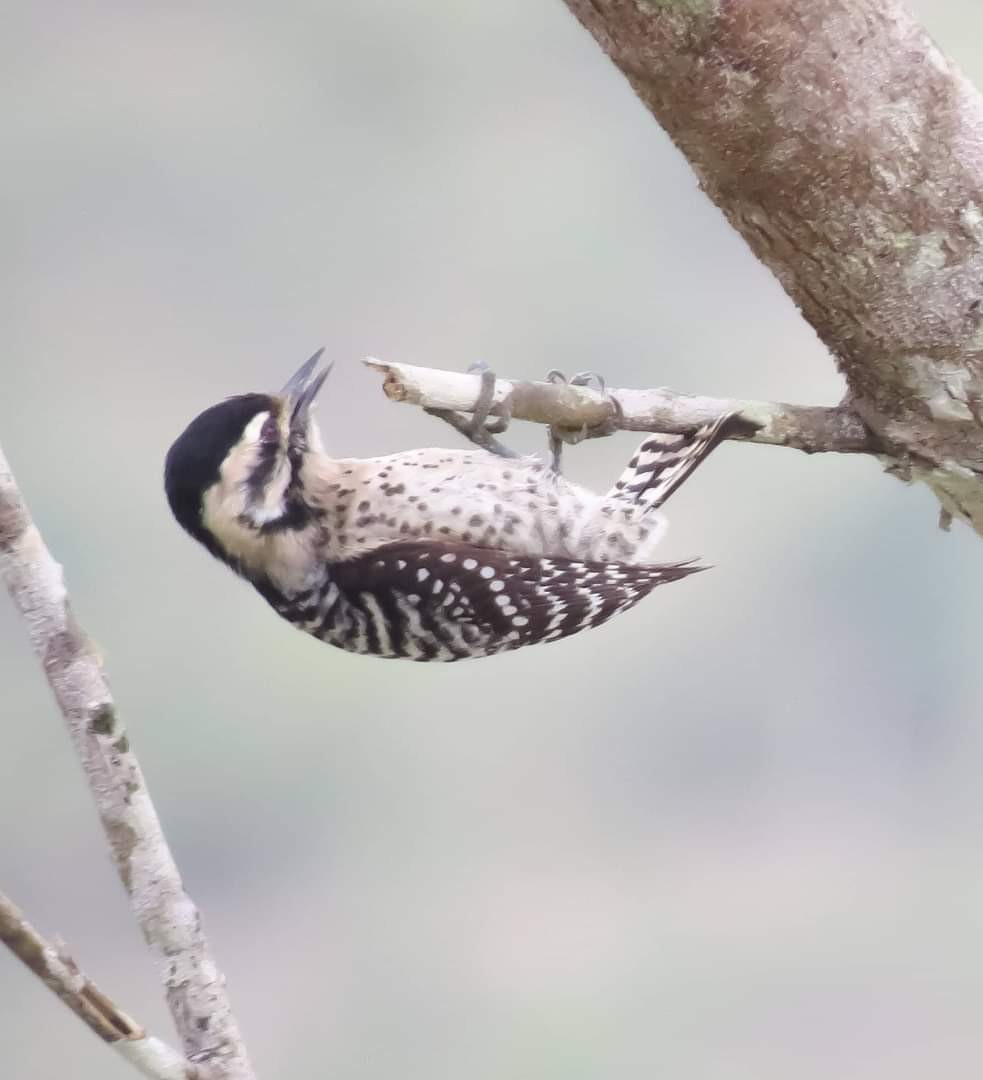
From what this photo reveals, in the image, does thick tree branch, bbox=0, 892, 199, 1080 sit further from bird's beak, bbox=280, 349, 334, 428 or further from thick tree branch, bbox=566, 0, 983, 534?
thick tree branch, bbox=566, 0, 983, 534

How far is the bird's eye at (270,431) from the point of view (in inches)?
75.8

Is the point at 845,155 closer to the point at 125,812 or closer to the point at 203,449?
the point at 203,449

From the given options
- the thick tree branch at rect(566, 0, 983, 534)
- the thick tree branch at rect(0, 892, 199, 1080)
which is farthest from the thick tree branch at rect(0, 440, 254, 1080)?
the thick tree branch at rect(566, 0, 983, 534)

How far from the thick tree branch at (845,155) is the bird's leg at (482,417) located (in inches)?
14.3

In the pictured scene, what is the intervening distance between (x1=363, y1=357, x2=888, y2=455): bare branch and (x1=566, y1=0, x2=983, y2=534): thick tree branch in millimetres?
100

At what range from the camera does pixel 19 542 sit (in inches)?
57.8

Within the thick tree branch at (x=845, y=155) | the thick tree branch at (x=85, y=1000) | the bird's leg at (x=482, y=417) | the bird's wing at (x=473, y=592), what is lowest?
the thick tree branch at (x=85, y=1000)

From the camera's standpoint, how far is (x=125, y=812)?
1438 millimetres

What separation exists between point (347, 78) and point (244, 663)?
5.88 ft

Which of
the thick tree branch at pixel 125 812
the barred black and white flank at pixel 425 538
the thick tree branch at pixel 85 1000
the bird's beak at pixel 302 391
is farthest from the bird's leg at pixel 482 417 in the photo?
the thick tree branch at pixel 85 1000

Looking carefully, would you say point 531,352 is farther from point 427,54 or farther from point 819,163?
point 819,163

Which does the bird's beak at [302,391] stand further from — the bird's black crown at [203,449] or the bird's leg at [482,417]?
the bird's leg at [482,417]

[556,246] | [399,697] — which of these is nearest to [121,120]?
[556,246]

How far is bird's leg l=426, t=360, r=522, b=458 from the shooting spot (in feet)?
5.02
